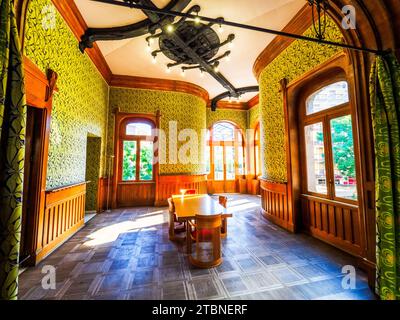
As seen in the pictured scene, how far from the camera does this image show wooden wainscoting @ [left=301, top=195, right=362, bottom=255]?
2684mm

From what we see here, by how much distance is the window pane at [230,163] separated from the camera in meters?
8.59

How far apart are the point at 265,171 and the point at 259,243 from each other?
2096mm

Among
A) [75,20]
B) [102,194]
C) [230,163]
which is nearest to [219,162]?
[230,163]

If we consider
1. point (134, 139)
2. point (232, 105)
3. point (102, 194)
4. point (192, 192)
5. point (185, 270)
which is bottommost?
point (185, 270)

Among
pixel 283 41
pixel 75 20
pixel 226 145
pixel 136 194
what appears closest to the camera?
pixel 75 20

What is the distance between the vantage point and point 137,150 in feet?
20.0

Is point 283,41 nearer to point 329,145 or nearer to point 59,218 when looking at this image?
point 329,145

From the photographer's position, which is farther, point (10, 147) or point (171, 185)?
point (171, 185)

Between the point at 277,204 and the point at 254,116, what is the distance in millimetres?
5056

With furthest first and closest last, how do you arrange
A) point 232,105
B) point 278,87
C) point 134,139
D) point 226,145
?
1. point 226,145
2. point 232,105
3. point 134,139
4. point 278,87

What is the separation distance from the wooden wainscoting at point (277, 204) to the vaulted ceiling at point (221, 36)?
3231 millimetres

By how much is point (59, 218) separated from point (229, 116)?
7280 mm

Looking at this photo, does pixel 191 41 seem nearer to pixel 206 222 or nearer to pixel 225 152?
pixel 206 222

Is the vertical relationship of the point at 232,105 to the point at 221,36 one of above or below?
above
